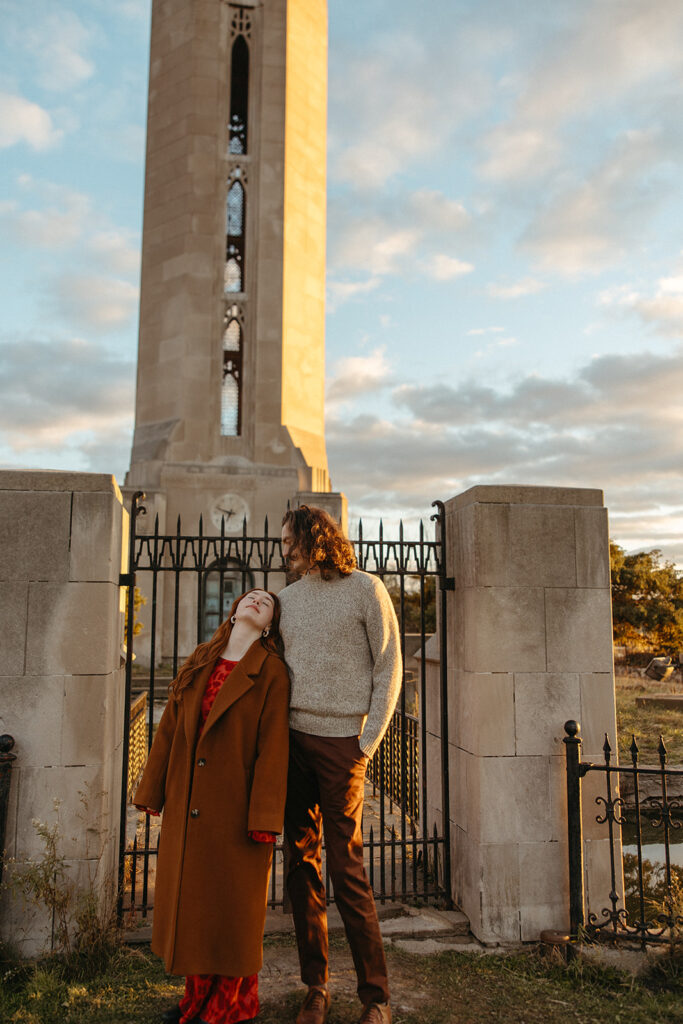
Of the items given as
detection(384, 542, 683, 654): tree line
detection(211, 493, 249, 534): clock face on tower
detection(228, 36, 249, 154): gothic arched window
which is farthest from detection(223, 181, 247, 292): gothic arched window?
detection(384, 542, 683, 654): tree line

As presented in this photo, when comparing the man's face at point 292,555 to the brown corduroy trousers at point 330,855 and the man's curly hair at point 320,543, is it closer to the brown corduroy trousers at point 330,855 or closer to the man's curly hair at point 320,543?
the man's curly hair at point 320,543

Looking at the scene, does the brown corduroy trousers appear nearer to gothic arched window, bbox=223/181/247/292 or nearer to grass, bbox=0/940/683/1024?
grass, bbox=0/940/683/1024

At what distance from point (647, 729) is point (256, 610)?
12194mm

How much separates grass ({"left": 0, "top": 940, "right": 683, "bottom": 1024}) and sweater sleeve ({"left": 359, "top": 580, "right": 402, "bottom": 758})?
132cm

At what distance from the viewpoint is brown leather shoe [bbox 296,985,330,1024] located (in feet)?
10.4

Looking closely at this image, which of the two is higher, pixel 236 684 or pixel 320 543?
pixel 320 543

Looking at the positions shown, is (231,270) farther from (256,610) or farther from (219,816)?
(219,816)

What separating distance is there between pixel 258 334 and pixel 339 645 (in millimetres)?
17043

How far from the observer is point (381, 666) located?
328 centimetres

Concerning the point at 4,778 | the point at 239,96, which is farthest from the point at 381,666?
the point at 239,96

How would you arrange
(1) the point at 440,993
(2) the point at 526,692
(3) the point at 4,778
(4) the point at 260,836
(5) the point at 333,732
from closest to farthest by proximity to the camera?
1. (4) the point at 260,836
2. (5) the point at 333,732
3. (1) the point at 440,993
4. (3) the point at 4,778
5. (2) the point at 526,692

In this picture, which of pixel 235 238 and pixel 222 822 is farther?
pixel 235 238

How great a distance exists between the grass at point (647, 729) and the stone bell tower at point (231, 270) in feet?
29.6

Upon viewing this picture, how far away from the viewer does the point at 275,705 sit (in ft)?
10.4
